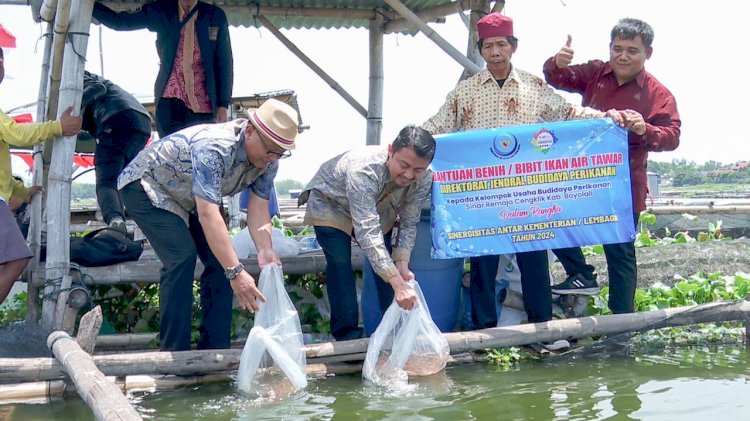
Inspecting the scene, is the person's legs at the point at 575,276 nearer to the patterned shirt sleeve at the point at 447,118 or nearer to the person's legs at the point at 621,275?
the person's legs at the point at 621,275

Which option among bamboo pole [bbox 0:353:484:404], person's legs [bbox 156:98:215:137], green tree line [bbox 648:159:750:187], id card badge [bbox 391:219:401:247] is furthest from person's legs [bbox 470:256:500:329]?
green tree line [bbox 648:159:750:187]

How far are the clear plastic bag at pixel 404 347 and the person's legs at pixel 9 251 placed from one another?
2.14 metres

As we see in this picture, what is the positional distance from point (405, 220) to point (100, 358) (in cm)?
192

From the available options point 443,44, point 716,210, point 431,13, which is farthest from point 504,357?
point 716,210

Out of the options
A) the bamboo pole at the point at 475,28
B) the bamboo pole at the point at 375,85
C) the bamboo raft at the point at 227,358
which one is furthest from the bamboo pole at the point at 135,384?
the bamboo pole at the point at 375,85

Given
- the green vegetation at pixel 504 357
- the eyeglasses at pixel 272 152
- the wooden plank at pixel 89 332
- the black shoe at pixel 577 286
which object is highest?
the eyeglasses at pixel 272 152

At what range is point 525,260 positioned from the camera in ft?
17.2

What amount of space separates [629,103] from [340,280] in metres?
2.33

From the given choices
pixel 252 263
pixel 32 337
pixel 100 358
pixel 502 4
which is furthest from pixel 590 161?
pixel 32 337

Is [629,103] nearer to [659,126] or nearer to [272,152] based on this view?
[659,126]

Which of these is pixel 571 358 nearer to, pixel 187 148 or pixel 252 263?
pixel 252 263

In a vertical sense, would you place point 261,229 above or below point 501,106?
below

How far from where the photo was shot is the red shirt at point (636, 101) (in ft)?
16.9

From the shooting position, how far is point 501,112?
→ 5.25 meters
